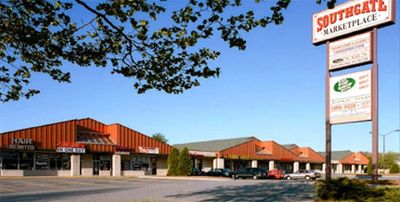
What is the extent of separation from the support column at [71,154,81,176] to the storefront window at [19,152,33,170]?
4.27 metres

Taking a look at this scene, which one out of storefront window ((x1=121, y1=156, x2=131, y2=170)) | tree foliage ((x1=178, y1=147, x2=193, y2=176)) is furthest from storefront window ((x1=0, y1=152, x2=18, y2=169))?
tree foliage ((x1=178, y1=147, x2=193, y2=176))

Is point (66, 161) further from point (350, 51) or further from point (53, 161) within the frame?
point (350, 51)

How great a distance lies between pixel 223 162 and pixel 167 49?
55.6 metres

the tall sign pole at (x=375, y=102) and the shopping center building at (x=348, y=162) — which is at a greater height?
the tall sign pole at (x=375, y=102)

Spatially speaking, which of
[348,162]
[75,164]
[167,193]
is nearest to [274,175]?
[75,164]

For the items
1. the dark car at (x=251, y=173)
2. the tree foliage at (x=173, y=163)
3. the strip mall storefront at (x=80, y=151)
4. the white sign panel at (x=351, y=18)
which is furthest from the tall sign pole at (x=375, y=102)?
the strip mall storefront at (x=80, y=151)

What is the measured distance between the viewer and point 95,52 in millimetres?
10398

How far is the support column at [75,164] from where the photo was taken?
47.5 m

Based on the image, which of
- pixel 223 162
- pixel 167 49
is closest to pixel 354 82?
pixel 167 49

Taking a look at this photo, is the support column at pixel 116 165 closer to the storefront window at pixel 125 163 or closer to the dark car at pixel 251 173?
the storefront window at pixel 125 163

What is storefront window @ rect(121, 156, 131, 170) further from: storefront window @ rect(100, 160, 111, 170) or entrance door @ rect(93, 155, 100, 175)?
entrance door @ rect(93, 155, 100, 175)

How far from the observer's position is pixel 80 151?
47094mm

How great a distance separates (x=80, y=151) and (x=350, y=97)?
3418 centimetres

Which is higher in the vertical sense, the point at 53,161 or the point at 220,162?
the point at 53,161
